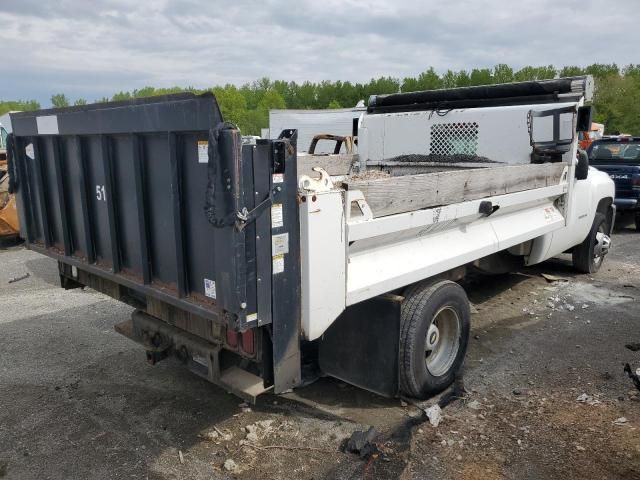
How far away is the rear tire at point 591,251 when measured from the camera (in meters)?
7.01

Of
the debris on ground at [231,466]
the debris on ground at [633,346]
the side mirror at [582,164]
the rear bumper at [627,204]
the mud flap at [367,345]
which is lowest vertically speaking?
the debris on ground at [633,346]

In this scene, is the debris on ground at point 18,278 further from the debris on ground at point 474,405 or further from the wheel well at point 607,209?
the wheel well at point 607,209

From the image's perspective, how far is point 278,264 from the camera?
107 inches

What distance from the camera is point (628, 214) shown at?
11914mm

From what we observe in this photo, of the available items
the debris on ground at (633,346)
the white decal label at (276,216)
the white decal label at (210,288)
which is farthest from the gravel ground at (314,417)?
the white decal label at (276,216)

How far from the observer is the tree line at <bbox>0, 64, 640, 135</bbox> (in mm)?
47531

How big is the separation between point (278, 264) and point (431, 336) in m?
1.70

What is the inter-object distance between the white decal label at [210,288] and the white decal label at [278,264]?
13.9 inches

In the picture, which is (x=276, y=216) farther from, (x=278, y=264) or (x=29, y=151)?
(x=29, y=151)

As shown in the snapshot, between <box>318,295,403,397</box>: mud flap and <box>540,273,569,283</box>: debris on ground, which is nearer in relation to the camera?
<box>318,295,403,397</box>: mud flap

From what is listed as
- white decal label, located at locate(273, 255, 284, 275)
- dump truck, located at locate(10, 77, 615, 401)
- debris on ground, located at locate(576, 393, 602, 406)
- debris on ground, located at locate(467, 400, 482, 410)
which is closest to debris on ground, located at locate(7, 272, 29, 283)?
dump truck, located at locate(10, 77, 615, 401)

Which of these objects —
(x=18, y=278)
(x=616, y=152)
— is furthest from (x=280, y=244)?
(x=616, y=152)

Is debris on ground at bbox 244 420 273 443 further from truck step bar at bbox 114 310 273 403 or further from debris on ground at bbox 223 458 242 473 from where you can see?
truck step bar at bbox 114 310 273 403

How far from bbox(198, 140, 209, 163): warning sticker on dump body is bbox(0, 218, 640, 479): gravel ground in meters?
1.75
